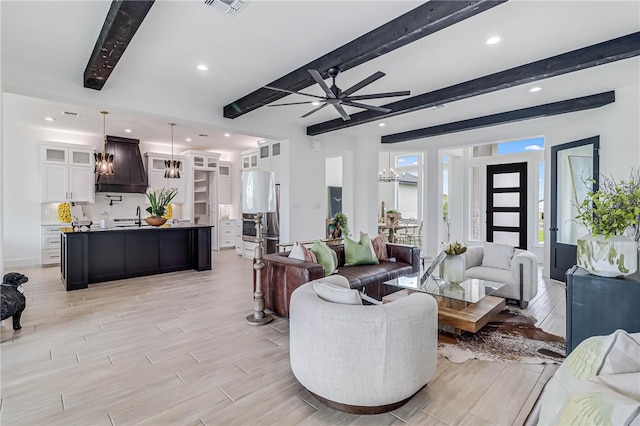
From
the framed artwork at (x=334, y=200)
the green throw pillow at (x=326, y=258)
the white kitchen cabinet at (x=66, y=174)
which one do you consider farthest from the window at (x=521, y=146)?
the white kitchen cabinet at (x=66, y=174)

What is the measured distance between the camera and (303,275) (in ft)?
10.6

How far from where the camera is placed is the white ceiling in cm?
266

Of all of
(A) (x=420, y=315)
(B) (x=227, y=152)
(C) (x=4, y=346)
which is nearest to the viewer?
(A) (x=420, y=315)

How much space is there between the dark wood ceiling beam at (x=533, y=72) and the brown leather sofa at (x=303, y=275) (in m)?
2.47

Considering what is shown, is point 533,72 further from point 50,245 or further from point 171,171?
point 50,245

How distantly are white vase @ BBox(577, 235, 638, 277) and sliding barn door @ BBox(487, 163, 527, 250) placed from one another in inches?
236

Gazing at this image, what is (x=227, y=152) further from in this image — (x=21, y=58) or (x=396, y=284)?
(x=396, y=284)

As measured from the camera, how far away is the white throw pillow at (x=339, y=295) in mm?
2070

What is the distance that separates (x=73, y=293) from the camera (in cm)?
457

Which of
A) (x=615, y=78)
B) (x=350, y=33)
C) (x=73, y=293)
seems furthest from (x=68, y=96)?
(x=615, y=78)

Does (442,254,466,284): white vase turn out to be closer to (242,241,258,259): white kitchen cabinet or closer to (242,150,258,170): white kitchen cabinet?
(242,241,258,259): white kitchen cabinet

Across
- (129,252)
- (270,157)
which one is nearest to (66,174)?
(129,252)

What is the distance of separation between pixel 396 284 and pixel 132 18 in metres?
3.56

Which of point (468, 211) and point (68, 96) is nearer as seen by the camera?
point (68, 96)
